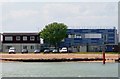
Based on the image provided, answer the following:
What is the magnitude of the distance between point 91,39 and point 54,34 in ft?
31.1

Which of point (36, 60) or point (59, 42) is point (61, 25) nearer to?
point (59, 42)

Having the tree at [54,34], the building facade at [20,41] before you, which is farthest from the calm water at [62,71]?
the tree at [54,34]

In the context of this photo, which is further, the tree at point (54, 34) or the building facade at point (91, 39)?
the tree at point (54, 34)

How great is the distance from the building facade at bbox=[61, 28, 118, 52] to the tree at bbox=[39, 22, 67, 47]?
2.16m

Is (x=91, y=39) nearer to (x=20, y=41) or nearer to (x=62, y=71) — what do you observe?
(x=20, y=41)

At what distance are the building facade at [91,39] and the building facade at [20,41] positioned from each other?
8551 mm

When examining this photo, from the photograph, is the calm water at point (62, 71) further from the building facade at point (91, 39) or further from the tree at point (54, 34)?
the tree at point (54, 34)

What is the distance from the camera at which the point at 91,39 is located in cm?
12706

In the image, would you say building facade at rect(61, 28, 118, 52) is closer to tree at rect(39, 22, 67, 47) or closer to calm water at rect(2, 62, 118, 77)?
tree at rect(39, 22, 67, 47)

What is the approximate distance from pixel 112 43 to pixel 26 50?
848 inches

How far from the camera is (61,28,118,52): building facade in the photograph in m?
125

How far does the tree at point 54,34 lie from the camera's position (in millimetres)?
127312

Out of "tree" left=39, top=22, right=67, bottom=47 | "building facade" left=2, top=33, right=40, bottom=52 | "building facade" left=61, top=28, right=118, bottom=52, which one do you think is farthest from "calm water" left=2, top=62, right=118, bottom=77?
"tree" left=39, top=22, right=67, bottom=47

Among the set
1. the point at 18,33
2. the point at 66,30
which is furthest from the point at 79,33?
the point at 18,33
